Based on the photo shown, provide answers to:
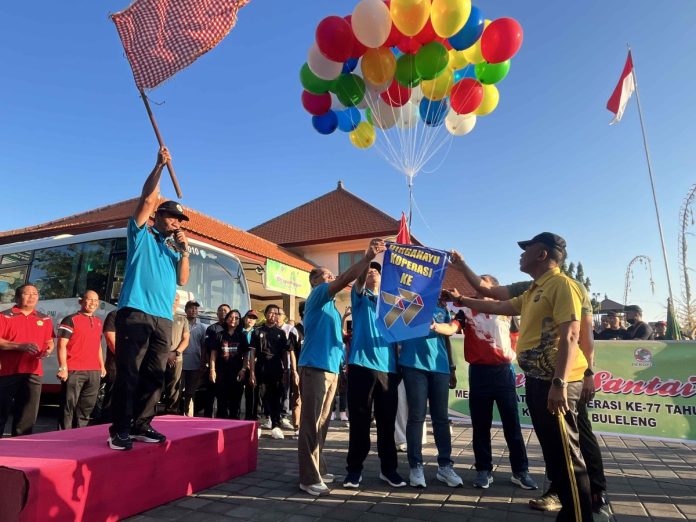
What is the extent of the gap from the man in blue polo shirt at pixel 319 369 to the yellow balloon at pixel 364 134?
14.7ft

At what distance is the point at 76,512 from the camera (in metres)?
2.75

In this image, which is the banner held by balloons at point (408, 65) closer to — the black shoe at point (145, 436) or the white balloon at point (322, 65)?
the white balloon at point (322, 65)

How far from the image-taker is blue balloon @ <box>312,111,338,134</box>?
7359mm

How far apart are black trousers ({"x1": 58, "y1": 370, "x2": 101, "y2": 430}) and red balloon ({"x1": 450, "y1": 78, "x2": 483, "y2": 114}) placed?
6.40m

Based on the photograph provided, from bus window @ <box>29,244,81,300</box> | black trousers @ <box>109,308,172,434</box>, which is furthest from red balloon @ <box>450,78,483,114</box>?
bus window @ <box>29,244,81,300</box>

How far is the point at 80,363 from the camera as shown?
560cm

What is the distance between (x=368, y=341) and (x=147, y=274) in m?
1.95

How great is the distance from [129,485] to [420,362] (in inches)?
101

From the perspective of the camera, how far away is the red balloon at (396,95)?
6.79m

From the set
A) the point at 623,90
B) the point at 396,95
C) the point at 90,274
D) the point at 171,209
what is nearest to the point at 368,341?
the point at 171,209

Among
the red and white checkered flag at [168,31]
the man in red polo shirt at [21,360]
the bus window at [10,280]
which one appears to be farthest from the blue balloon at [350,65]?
the bus window at [10,280]

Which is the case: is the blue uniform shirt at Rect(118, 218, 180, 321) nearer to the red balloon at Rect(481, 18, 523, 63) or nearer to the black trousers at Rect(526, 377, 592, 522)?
the black trousers at Rect(526, 377, 592, 522)

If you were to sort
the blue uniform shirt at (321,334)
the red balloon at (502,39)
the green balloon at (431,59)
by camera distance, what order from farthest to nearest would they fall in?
the green balloon at (431,59) < the red balloon at (502,39) < the blue uniform shirt at (321,334)

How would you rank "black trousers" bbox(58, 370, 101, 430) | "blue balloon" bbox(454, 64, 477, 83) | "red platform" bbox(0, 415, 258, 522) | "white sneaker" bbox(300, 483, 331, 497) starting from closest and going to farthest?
"red platform" bbox(0, 415, 258, 522) < "white sneaker" bbox(300, 483, 331, 497) < "black trousers" bbox(58, 370, 101, 430) < "blue balloon" bbox(454, 64, 477, 83)
